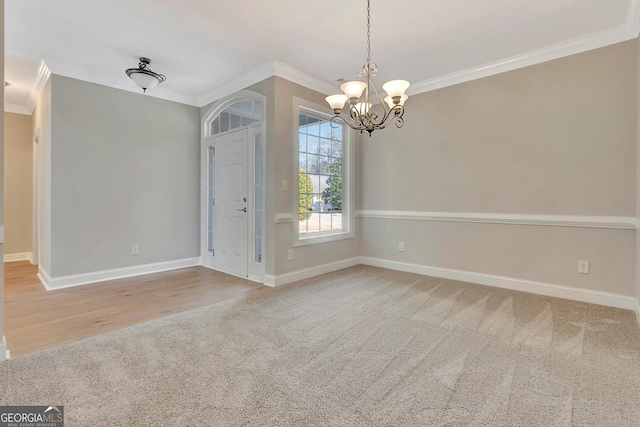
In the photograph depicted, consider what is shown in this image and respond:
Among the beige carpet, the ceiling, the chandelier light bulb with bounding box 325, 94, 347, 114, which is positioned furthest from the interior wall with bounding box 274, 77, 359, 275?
the chandelier light bulb with bounding box 325, 94, 347, 114

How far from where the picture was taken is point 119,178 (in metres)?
4.26

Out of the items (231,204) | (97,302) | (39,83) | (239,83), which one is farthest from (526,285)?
(39,83)

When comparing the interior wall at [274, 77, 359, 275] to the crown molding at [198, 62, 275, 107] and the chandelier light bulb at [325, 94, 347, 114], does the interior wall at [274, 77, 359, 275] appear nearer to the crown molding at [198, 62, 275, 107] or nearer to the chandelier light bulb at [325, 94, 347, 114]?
the crown molding at [198, 62, 275, 107]

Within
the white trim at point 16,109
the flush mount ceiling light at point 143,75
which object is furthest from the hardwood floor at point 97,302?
the white trim at point 16,109

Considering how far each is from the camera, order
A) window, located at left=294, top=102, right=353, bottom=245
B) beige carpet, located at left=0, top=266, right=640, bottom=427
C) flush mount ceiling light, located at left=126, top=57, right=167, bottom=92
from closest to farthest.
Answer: beige carpet, located at left=0, top=266, right=640, bottom=427
flush mount ceiling light, located at left=126, top=57, right=167, bottom=92
window, located at left=294, top=102, right=353, bottom=245

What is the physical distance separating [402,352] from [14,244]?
673cm

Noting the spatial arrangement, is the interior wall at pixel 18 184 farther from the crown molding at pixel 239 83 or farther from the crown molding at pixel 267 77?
the crown molding at pixel 267 77

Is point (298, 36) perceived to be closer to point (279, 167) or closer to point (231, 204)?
point (279, 167)

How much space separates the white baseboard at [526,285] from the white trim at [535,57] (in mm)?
2445

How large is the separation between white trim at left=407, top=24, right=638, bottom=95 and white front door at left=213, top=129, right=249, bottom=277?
2596mm

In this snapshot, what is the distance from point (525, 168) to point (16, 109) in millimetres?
7771

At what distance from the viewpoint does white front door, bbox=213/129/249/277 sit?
433 centimetres

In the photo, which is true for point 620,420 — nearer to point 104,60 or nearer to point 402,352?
point 402,352

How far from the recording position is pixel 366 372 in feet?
6.31
